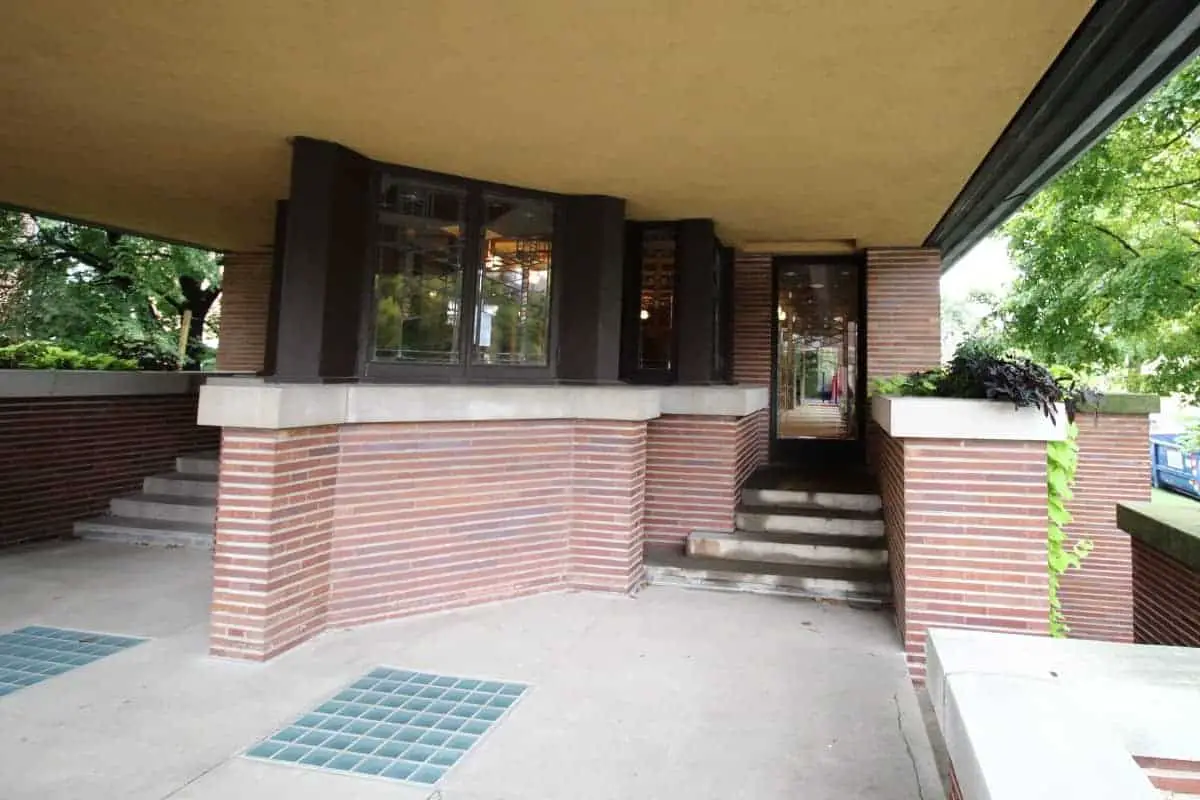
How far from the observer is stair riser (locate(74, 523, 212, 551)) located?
6.84m

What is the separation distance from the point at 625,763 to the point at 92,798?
7.32 feet

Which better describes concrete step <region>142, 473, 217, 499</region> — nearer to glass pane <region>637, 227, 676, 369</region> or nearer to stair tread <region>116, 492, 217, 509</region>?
stair tread <region>116, 492, 217, 509</region>

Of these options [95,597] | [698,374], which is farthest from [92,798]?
[698,374]

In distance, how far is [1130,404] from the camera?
28.4 feet

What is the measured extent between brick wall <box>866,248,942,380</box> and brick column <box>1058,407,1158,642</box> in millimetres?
2593

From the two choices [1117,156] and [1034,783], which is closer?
[1034,783]

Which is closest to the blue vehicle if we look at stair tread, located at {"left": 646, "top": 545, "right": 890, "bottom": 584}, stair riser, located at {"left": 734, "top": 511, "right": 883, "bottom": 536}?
stair riser, located at {"left": 734, "top": 511, "right": 883, "bottom": 536}

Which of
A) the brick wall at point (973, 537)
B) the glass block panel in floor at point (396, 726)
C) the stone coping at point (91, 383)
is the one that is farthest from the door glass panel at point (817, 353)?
the stone coping at point (91, 383)

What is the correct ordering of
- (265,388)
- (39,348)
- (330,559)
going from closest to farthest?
(265,388) < (330,559) < (39,348)

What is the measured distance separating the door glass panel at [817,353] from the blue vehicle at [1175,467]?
1120 cm

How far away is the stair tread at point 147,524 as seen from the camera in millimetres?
6998

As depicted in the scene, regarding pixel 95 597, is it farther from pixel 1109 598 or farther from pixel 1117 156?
pixel 1117 156

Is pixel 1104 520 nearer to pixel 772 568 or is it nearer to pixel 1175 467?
pixel 772 568

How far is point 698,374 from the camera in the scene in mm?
7309
